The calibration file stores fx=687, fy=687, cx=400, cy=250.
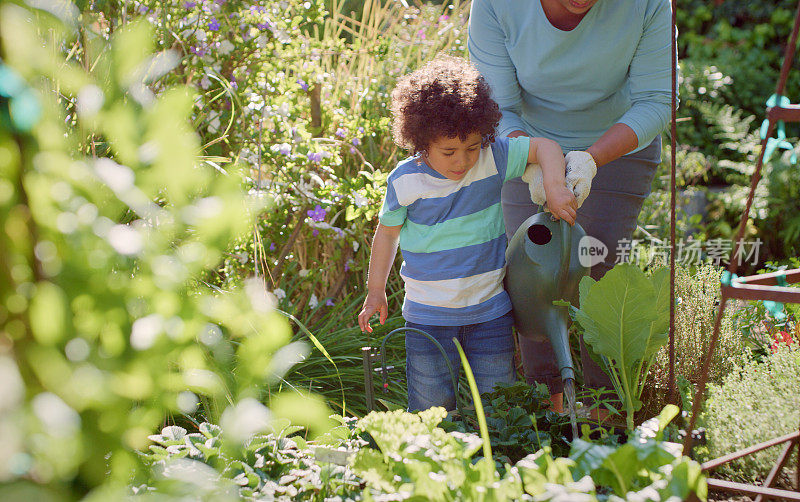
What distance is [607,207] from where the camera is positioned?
76.4 inches

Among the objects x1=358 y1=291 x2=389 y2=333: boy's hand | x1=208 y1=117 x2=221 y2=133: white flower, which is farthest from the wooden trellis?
x1=208 y1=117 x2=221 y2=133: white flower

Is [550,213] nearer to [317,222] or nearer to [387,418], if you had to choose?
[387,418]

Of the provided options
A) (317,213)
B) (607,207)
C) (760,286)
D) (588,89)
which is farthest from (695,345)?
(317,213)

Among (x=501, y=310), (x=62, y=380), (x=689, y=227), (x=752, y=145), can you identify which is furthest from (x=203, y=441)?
(x=752, y=145)

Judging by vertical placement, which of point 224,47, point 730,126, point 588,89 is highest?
point 730,126

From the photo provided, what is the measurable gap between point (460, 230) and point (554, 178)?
0.95 ft

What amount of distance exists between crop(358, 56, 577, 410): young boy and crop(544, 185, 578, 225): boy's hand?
17 cm

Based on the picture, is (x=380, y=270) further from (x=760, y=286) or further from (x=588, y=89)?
(x=760, y=286)

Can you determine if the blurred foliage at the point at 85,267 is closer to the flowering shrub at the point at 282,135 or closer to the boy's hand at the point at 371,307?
the boy's hand at the point at 371,307

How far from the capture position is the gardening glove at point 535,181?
1.66 m

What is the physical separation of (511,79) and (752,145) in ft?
10.6

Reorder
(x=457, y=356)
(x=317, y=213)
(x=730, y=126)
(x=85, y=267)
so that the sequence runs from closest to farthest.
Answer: (x=85, y=267), (x=457, y=356), (x=317, y=213), (x=730, y=126)

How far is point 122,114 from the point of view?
1.67 feet

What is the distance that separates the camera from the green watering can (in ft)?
4.87
